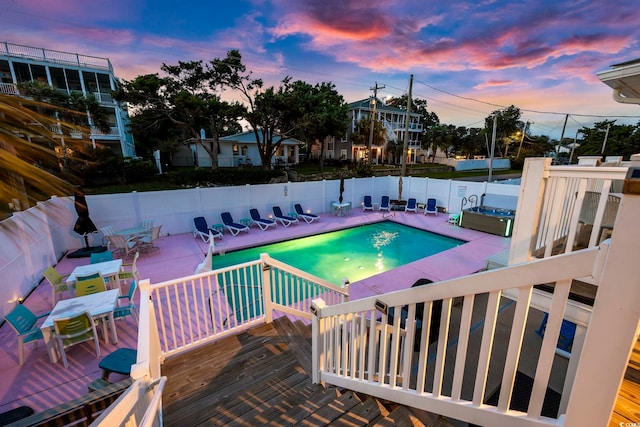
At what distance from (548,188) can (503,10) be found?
9525 millimetres

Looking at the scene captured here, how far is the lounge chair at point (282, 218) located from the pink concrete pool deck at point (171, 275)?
1.20 feet

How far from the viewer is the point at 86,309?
3965 mm

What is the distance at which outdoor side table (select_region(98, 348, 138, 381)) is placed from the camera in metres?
3.30

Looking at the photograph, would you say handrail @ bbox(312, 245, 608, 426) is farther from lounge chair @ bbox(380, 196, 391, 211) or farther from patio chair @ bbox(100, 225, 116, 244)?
lounge chair @ bbox(380, 196, 391, 211)

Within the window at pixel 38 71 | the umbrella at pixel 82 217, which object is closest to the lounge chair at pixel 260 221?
the umbrella at pixel 82 217

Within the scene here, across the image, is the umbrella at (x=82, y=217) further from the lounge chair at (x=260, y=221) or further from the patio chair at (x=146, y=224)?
the lounge chair at (x=260, y=221)

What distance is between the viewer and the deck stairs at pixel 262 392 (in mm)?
2209

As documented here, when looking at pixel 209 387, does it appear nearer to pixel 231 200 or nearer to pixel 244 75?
pixel 231 200

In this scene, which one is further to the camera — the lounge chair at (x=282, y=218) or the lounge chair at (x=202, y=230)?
the lounge chair at (x=282, y=218)

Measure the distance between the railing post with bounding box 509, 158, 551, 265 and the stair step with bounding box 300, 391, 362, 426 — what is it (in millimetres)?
2420

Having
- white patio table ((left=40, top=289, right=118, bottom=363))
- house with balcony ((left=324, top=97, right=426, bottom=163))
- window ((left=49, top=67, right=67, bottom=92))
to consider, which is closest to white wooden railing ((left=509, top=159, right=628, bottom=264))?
white patio table ((left=40, top=289, right=118, bottom=363))

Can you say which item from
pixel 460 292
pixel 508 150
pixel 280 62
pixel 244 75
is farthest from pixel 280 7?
pixel 508 150

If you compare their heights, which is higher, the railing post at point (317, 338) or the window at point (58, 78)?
the window at point (58, 78)

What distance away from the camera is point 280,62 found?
16.0 metres
